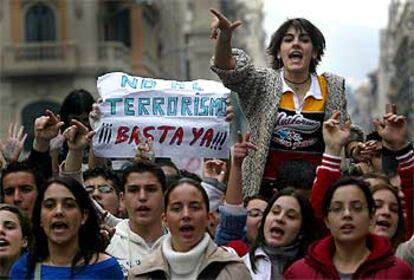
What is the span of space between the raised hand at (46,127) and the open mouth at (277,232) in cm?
214

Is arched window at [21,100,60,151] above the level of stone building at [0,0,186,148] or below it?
below

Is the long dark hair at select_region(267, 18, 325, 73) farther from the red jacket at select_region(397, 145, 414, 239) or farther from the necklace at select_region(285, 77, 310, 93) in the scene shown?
the red jacket at select_region(397, 145, 414, 239)

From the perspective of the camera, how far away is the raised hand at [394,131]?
7.69 metres

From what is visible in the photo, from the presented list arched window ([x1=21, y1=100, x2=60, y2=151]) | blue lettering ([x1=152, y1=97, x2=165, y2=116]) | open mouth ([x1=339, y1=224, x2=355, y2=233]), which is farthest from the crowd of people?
arched window ([x1=21, y1=100, x2=60, y2=151])

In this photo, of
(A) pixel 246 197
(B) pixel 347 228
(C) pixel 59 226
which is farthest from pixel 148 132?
(B) pixel 347 228

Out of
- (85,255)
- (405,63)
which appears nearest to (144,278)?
(85,255)

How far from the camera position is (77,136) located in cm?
841

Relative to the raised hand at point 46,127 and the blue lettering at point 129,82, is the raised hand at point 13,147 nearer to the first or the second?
the raised hand at point 46,127

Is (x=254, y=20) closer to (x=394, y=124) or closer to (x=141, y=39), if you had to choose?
(x=141, y=39)

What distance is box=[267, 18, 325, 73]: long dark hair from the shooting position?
27.9 feet

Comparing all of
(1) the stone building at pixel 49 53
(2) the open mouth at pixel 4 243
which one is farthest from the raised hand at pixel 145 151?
(1) the stone building at pixel 49 53

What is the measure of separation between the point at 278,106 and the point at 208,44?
2071 inches

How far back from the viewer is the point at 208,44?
60969 millimetres

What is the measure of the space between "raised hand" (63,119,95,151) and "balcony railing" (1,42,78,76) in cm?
3275
